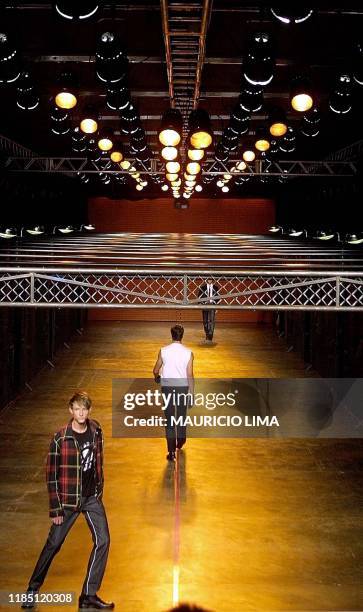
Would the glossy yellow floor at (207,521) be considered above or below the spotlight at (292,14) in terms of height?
below

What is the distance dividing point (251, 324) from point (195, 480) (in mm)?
17253

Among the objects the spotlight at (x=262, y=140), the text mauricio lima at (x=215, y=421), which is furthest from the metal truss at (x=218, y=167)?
the text mauricio lima at (x=215, y=421)

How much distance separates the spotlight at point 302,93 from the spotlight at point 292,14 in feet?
9.81

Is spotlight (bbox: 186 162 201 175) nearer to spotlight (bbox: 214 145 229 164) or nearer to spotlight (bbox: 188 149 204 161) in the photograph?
spotlight (bbox: 214 145 229 164)

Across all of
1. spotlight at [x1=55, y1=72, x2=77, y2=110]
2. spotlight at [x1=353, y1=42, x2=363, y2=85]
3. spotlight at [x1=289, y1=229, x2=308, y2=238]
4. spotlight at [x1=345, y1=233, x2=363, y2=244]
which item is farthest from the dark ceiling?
spotlight at [x1=289, y1=229, x2=308, y2=238]

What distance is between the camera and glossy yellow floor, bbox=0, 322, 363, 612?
6.70 metres

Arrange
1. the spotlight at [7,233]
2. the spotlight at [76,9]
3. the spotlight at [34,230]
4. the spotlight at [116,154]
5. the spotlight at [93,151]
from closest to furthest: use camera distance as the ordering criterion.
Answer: the spotlight at [76,9] → the spotlight at [7,233] → the spotlight at [116,154] → the spotlight at [93,151] → the spotlight at [34,230]

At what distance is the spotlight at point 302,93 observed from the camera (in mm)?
7262

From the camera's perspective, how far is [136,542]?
25.2ft

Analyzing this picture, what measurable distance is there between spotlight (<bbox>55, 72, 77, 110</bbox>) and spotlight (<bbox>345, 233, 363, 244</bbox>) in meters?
6.50

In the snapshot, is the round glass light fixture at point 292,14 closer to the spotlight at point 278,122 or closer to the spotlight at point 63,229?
the spotlight at point 278,122

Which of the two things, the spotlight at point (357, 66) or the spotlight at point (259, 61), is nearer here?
the spotlight at point (259, 61)

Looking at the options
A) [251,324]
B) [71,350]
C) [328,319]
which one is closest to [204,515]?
[328,319]

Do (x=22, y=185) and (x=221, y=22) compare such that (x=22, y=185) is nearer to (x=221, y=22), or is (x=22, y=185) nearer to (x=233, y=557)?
(x=221, y=22)
